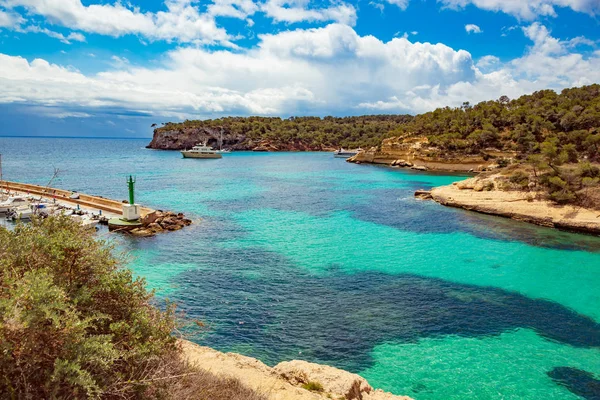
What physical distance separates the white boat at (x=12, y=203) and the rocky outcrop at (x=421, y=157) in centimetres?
6352

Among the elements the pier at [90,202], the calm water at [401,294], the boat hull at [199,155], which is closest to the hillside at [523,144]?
the calm water at [401,294]

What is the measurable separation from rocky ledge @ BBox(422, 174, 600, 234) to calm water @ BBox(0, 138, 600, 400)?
1.61m

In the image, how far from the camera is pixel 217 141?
5979 inches

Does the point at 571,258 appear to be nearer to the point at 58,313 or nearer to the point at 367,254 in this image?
the point at 367,254

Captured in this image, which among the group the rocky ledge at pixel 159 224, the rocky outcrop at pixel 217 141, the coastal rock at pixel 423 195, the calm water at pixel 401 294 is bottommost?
the calm water at pixel 401 294

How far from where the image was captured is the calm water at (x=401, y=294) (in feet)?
42.3

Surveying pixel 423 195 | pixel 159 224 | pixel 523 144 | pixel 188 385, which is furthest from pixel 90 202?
pixel 523 144

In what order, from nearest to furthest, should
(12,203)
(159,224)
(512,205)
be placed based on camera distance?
(159,224) < (12,203) < (512,205)

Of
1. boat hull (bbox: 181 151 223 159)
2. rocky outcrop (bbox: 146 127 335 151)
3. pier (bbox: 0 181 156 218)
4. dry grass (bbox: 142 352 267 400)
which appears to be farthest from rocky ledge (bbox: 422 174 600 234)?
rocky outcrop (bbox: 146 127 335 151)

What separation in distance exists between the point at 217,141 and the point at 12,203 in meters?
120

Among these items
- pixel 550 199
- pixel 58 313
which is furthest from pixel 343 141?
pixel 58 313

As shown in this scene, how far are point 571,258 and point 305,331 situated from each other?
20.2 meters

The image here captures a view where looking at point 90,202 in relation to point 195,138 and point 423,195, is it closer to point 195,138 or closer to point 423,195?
point 423,195

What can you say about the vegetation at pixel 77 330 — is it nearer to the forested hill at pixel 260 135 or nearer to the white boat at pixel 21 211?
the white boat at pixel 21 211
